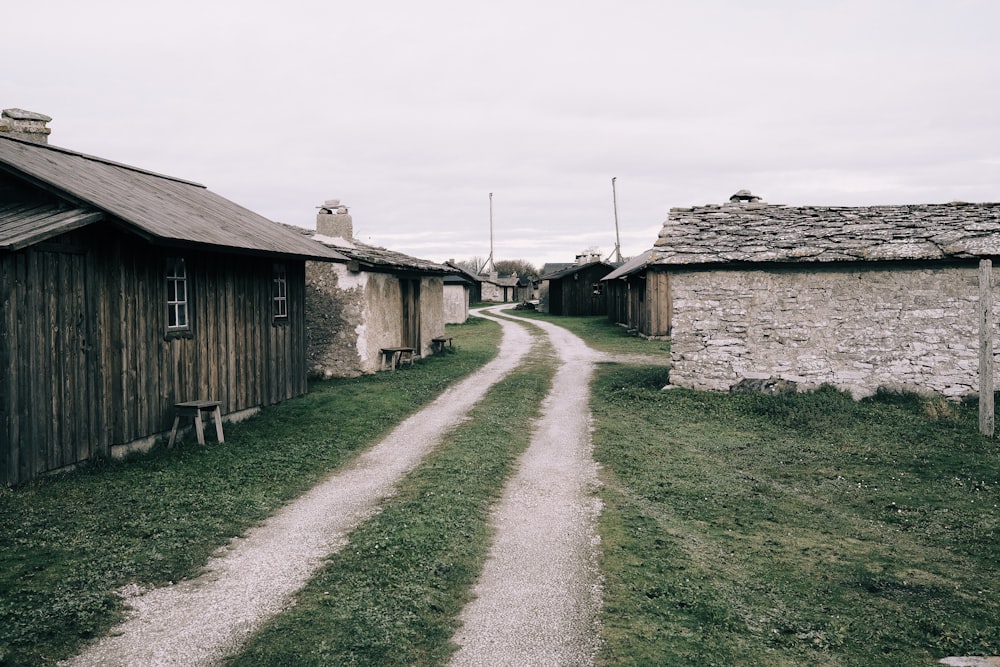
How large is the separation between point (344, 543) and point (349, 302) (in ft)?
41.0

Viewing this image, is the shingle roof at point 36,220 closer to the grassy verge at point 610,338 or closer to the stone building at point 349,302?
the stone building at point 349,302

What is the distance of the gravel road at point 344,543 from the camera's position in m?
5.18

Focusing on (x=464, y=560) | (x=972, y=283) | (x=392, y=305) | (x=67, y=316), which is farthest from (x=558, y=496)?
(x=392, y=305)

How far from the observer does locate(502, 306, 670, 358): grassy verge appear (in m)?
27.4

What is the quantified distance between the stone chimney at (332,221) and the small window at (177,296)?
33.6 ft

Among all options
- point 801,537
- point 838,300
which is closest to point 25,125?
point 801,537

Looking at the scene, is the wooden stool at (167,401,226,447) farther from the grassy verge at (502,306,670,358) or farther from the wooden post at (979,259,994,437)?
the grassy verge at (502,306,670,358)

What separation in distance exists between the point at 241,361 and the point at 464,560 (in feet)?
27.6

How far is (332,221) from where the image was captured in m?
22.0

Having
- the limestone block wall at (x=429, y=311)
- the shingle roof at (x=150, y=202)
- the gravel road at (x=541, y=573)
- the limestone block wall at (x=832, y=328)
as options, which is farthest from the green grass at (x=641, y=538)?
the limestone block wall at (x=429, y=311)

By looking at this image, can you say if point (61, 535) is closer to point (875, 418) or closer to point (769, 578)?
point (769, 578)

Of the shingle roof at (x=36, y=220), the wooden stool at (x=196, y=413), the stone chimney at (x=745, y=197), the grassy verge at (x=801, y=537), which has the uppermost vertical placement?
the stone chimney at (x=745, y=197)

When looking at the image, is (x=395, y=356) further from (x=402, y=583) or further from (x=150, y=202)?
(x=402, y=583)

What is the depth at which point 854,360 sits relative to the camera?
1568 cm
